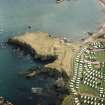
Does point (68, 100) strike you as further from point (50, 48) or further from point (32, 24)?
point (32, 24)

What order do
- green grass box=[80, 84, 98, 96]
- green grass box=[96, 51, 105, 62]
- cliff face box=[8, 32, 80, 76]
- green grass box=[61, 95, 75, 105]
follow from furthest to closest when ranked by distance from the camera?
green grass box=[96, 51, 105, 62] < cliff face box=[8, 32, 80, 76] < green grass box=[80, 84, 98, 96] < green grass box=[61, 95, 75, 105]

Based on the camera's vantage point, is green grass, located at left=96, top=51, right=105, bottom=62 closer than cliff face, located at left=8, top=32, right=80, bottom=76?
No

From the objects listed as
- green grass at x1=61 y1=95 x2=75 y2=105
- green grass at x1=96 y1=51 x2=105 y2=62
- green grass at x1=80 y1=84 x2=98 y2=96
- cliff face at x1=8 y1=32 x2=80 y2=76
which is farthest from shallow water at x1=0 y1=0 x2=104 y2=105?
green grass at x1=96 y1=51 x2=105 y2=62

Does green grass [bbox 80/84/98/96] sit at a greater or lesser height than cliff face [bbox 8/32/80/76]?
lesser

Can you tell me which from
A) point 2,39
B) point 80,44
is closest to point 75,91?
point 80,44

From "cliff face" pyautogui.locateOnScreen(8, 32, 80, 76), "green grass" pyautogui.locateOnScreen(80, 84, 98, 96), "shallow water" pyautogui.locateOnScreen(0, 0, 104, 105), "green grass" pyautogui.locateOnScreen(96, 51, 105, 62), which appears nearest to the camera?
"green grass" pyautogui.locateOnScreen(80, 84, 98, 96)

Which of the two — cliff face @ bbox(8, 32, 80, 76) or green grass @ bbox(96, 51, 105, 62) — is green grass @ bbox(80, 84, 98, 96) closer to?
cliff face @ bbox(8, 32, 80, 76)
